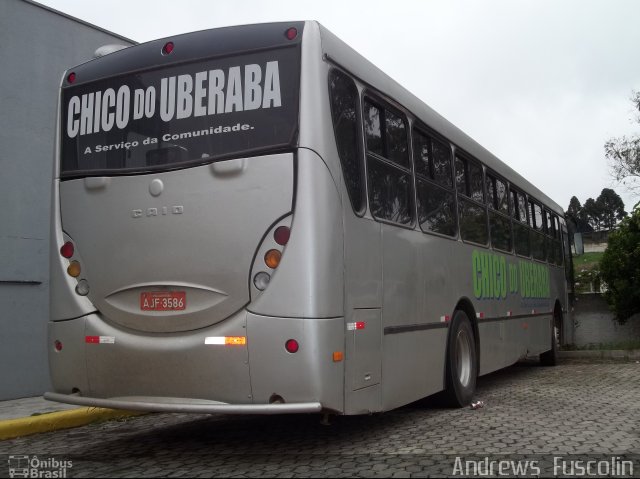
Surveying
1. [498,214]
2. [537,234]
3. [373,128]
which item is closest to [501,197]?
[498,214]

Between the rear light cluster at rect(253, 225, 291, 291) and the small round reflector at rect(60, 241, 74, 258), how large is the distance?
1.75 m

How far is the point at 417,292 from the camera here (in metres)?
6.89

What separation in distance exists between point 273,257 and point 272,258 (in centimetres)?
1

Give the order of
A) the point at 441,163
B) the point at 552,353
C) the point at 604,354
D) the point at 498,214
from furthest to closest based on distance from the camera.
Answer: the point at 604,354, the point at 552,353, the point at 498,214, the point at 441,163

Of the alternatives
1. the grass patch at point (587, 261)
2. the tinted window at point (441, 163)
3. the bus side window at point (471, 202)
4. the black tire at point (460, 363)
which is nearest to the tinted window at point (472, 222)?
the bus side window at point (471, 202)

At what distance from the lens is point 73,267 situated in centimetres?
600

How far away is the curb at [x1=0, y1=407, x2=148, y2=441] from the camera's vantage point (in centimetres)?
716

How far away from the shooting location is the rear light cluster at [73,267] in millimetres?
5914

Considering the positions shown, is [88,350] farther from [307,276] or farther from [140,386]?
[307,276]

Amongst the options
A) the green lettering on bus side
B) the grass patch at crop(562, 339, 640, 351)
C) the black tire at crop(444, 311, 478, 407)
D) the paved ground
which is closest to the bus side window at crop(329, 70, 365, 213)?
the black tire at crop(444, 311, 478, 407)

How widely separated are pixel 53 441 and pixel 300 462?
2852 mm

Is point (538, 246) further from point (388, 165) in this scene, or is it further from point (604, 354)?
point (388, 165)


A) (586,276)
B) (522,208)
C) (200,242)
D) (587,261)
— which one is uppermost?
(522,208)

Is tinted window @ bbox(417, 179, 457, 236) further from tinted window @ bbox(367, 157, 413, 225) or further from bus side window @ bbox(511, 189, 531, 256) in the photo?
bus side window @ bbox(511, 189, 531, 256)
